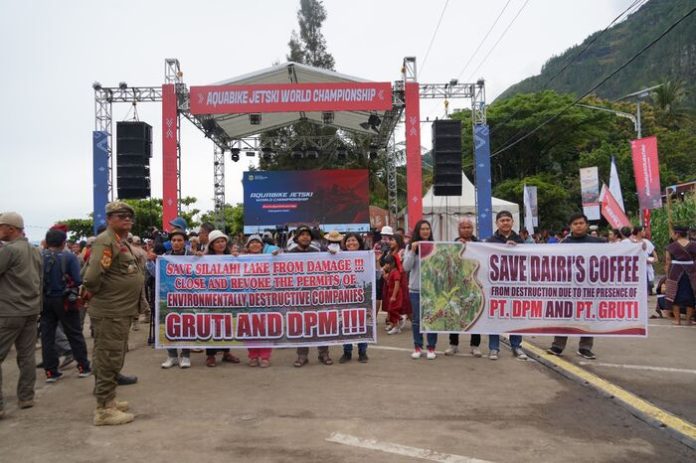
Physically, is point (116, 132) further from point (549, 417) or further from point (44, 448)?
point (549, 417)

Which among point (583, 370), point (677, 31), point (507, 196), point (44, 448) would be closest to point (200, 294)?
point (44, 448)

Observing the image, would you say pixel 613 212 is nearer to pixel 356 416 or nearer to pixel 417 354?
pixel 417 354

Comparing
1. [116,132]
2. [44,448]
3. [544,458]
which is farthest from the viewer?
[116,132]

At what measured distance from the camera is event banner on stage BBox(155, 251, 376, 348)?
5.95 metres

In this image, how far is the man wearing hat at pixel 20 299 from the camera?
4.47 meters

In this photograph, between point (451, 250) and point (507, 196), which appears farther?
point (507, 196)

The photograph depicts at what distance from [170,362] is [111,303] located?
2008mm

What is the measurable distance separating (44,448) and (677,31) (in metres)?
87.3

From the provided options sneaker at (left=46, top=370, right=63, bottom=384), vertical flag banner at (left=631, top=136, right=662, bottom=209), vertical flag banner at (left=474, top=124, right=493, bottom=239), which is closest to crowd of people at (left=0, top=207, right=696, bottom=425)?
sneaker at (left=46, top=370, right=63, bottom=384)

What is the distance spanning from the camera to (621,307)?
600 centimetres

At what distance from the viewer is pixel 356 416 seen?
4.17 m

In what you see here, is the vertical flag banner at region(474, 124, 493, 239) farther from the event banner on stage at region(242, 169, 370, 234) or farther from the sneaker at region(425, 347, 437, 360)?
the sneaker at region(425, 347, 437, 360)

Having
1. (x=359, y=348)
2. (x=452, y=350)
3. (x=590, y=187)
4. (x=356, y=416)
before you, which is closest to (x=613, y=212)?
(x=590, y=187)

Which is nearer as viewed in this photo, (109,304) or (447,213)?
(109,304)
